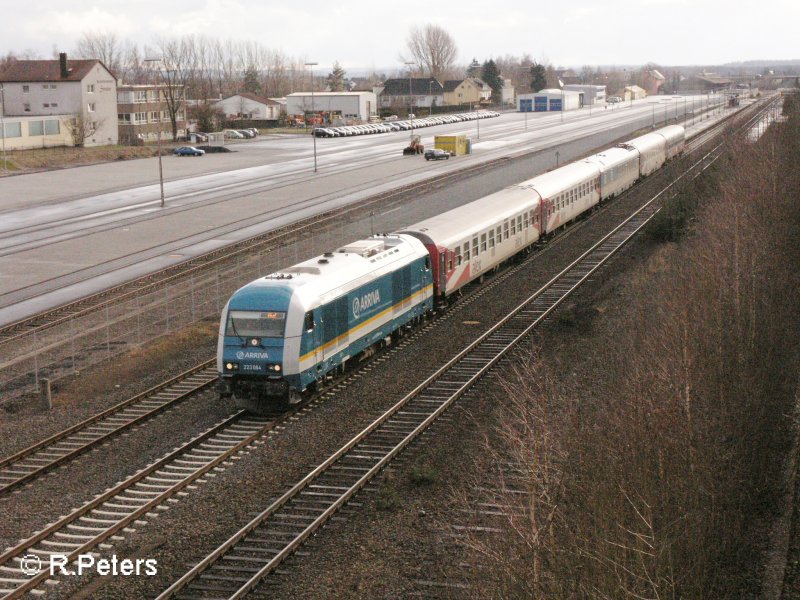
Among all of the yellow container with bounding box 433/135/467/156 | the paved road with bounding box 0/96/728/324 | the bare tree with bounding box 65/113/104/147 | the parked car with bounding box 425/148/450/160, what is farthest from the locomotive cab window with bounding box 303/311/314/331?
the bare tree with bounding box 65/113/104/147

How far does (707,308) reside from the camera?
25531 millimetres

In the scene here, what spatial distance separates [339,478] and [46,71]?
11276 cm

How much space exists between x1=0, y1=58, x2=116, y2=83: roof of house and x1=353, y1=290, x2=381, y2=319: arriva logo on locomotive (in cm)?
9879

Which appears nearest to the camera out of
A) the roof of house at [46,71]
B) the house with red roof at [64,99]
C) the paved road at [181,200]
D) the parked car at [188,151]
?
the paved road at [181,200]

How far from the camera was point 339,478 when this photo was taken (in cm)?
2175

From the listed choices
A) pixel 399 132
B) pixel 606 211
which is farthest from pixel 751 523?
pixel 399 132

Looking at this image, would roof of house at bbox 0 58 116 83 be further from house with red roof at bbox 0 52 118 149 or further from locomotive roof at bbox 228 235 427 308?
locomotive roof at bbox 228 235 427 308

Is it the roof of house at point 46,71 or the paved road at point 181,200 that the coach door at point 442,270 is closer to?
the paved road at point 181,200

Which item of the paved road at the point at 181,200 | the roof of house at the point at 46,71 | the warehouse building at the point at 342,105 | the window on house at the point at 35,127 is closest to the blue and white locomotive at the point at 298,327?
the paved road at the point at 181,200

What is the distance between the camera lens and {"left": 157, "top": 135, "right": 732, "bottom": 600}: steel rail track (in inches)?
682

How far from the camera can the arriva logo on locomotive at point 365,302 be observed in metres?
28.4

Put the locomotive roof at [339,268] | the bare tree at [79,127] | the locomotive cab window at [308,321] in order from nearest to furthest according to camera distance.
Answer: the locomotive cab window at [308,321]
the locomotive roof at [339,268]
the bare tree at [79,127]

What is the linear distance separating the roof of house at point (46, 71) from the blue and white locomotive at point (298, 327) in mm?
99137

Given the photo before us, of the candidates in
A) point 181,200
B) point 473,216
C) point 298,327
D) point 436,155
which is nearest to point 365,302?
point 298,327
